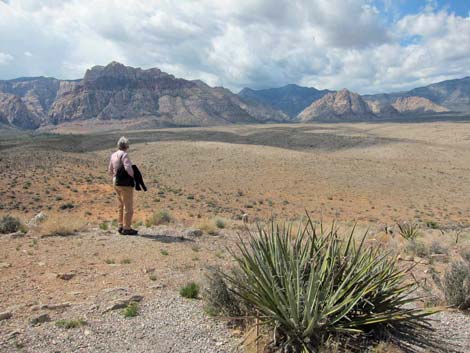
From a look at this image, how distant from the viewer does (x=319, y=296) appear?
12.0 feet

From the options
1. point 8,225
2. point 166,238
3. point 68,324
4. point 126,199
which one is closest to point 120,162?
point 126,199

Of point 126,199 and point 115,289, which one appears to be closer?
point 115,289

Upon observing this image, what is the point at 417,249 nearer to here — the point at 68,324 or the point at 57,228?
the point at 68,324

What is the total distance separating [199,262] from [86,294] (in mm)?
2242

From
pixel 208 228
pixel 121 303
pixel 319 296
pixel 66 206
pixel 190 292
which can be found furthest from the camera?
pixel 66 206

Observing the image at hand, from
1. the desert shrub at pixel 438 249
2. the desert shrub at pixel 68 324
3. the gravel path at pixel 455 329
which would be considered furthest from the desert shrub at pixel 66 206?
the gravel path at pixel 455 329

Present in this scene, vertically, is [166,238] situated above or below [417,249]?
above

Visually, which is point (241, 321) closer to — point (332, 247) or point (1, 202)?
point (332, 247)

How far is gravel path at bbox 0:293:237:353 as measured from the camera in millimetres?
3686

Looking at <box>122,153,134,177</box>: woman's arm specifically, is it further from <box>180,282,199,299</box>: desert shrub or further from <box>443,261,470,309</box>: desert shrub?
<box>443,261,470,309</box>: desert shrub

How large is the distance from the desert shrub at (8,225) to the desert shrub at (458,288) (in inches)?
333

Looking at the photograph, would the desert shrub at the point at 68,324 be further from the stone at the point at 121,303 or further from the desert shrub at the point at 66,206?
the desert shrub at the point at 66,206

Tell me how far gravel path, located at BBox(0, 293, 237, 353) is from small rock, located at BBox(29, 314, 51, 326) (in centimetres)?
7

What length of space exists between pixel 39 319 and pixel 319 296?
297 cm
